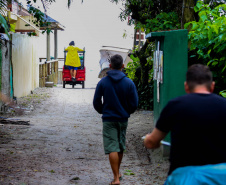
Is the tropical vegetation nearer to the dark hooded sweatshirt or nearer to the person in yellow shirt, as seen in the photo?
the dark hooded sweatshirt

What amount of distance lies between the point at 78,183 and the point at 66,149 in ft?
7.04

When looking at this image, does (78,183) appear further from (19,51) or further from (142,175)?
(19,51)

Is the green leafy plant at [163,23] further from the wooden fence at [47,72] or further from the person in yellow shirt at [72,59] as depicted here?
the person in yellow shirt at [72,59]

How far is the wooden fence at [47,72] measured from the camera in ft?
72.7

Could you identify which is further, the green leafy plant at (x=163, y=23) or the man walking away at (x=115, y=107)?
the green leafy plant at (x=163, y=23)

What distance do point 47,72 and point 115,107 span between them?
19178 mm

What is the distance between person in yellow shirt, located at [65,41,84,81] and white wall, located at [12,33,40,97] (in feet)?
10.5

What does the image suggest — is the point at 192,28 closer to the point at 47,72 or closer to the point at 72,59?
the point at 72,59

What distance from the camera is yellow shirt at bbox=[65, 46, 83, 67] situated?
2361 cm

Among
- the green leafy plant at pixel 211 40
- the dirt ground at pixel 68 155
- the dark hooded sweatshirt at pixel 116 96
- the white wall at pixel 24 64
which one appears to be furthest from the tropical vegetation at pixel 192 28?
the white wall at pixel 24 64

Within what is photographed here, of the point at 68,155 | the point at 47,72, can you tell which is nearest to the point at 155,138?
the point at 68,155

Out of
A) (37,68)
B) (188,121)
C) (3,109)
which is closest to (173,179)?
(188,121)

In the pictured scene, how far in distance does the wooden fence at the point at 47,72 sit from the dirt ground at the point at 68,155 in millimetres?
10029

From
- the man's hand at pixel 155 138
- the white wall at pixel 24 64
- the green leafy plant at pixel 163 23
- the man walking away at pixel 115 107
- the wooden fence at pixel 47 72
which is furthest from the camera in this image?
the wooden fence at pixel 47 72
